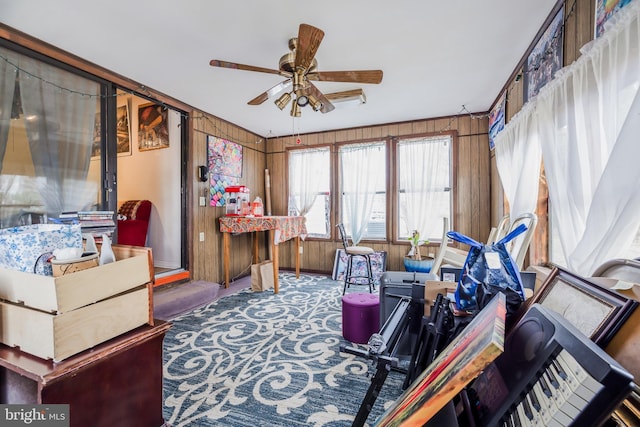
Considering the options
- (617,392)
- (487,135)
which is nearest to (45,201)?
(617,392)

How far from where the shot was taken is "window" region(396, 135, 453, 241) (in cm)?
400

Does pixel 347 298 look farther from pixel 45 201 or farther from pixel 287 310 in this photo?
pixel 45 201

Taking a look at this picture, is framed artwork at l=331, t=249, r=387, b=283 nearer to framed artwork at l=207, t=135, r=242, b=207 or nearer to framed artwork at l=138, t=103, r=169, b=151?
framed artwork at l=207, t=135, r=242, b=207

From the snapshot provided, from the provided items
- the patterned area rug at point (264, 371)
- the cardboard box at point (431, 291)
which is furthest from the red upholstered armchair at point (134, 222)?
the cardboard box at point (431, 291)

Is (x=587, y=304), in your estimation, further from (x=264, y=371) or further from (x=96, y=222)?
(x=96, y=222)

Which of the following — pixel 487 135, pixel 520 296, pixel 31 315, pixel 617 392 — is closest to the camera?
pixel 617 392

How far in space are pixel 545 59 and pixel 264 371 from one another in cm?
302

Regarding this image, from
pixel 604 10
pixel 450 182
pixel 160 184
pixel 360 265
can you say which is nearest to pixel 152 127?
pixel 160 184

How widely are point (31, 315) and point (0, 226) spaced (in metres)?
2.00

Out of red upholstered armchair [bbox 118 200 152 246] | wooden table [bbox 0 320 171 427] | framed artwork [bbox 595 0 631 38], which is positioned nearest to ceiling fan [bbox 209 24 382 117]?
framed artwork [bbox 595 0 631 38]

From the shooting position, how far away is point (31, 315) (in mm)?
842

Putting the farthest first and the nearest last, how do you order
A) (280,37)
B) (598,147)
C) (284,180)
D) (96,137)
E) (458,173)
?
(284,180), (458,173), (96,137), (280,37), (598,147)

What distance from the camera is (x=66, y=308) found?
82cm

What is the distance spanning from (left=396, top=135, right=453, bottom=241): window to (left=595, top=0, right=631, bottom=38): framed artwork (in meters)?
2.61
